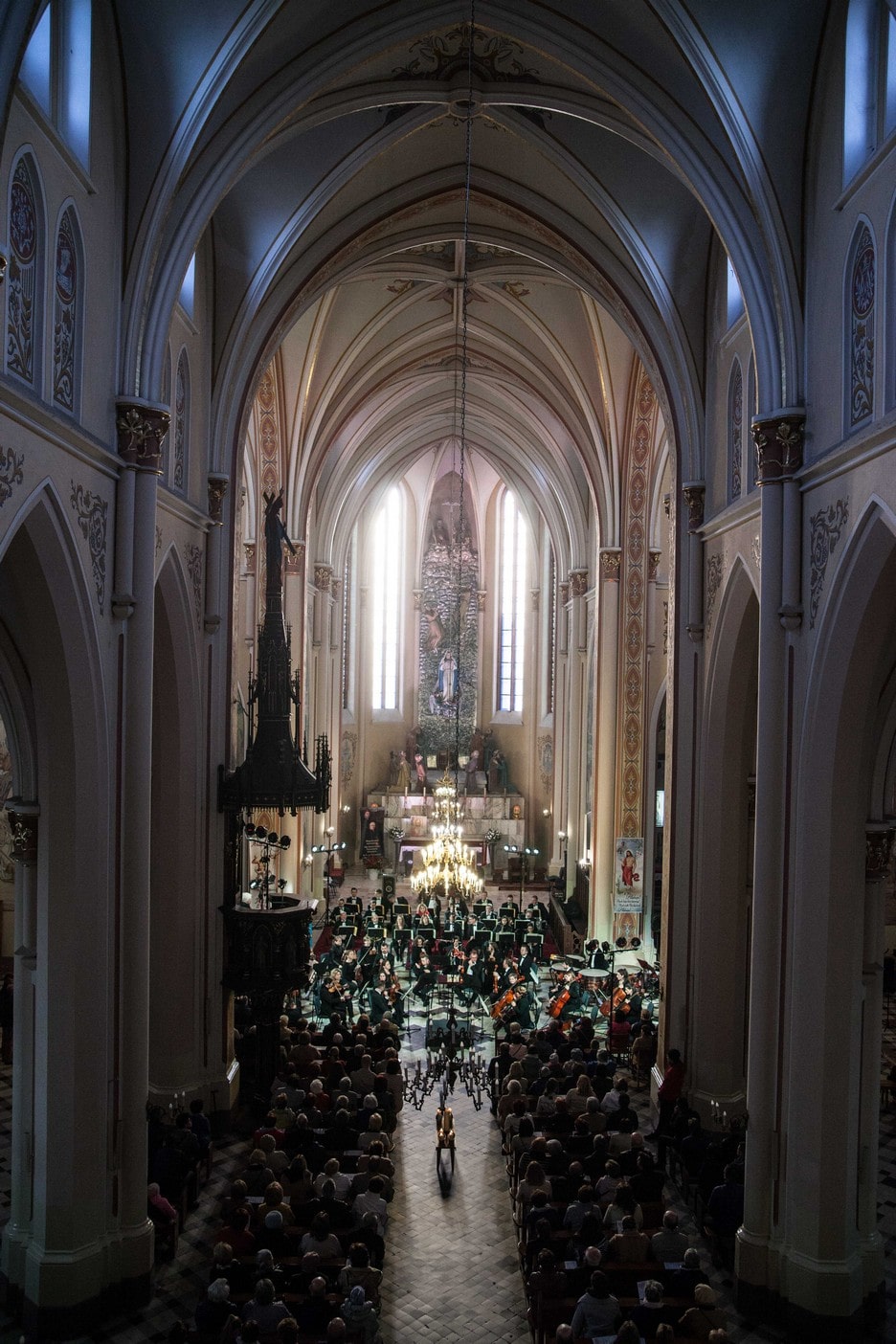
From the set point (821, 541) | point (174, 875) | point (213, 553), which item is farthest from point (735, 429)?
point (174, 875)

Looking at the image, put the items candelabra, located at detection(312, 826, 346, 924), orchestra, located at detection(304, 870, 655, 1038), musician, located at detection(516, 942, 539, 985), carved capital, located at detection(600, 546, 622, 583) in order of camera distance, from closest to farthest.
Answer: orchestra, located at detection(304, 870, 655, 1038)
musician, located at detection(516, 942, 539, 985)
carved capital, located at detection(600, 546, 622, 583)
candelabra, located at detection(312, 826, 346, 924)

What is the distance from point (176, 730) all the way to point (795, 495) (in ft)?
29.0

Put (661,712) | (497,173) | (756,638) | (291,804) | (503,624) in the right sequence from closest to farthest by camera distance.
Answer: (756,638), (291,804), (497,173), (661,712), (503,624)

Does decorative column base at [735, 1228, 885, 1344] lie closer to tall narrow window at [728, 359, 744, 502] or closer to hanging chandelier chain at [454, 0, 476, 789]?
hanging chandelier chain at [454, 0, 476, 789]

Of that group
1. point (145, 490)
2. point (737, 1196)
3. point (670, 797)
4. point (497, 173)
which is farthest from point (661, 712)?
point (145, 490)

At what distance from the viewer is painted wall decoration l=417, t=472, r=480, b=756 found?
41938 millimetres

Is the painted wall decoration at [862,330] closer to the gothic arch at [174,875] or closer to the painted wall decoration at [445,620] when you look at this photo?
the gothic arch at [174,875]

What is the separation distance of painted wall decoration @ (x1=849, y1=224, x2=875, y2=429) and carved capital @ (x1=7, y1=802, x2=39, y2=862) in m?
8.89

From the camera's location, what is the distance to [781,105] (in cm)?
1111

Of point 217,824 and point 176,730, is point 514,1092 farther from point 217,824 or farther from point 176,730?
point 176,730

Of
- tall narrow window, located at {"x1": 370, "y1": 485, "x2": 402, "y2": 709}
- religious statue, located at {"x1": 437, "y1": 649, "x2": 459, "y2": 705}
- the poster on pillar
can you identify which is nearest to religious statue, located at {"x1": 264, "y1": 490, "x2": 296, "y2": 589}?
the poster on pillar

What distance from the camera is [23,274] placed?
9.09 metres

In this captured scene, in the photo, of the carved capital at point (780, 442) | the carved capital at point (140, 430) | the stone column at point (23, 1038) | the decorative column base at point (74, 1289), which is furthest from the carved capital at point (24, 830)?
the carved capital at point (780, 442)

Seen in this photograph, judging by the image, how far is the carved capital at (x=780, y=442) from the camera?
11.1 metres
